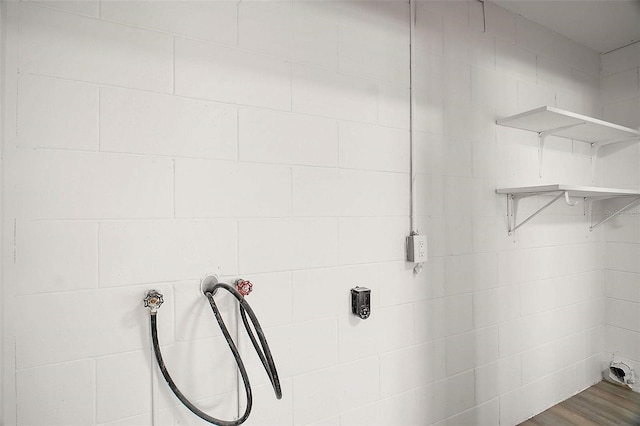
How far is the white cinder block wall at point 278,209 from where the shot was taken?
0.87 meters

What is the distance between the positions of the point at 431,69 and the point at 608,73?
5.19 feet

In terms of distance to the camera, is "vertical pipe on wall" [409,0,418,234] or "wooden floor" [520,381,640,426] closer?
"vertical pipe on wall" [409,0,418,234]

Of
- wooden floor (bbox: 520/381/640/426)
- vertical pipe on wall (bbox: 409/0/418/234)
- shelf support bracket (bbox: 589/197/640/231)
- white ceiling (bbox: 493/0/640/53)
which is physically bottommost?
wooden floor (bbox: 520/381/640/426)

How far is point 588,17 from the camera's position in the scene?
1.85m

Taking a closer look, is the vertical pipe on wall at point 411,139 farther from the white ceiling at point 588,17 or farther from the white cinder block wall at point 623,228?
the white cinder block wall at point 623,228

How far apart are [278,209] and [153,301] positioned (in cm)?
47

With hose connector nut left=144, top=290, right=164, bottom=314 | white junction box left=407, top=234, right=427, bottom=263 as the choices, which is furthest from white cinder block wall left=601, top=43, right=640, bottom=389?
hose connector nut left=144, top=290, right=164, bottom=314

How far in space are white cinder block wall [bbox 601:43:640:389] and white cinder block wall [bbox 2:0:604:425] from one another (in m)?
0.55

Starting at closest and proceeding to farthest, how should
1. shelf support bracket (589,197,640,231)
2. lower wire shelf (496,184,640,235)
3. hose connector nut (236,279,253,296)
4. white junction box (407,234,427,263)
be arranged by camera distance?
hose connector nut (236,279,253,296) < white junction box (407,234,427,263) < lower wire shelf (496,184,640,235) < shelf support bracket (589,197,640,231)

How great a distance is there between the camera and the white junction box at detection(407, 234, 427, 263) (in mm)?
1393

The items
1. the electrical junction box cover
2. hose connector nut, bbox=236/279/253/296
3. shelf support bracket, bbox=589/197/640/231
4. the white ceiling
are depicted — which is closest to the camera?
hose connector nut, bbox=236/279/253/296

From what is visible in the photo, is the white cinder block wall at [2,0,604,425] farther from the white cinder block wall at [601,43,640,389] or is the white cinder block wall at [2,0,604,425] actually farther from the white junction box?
the white cinder block wall at [601,43,640,389]

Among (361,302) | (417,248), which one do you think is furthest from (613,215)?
(361,302)

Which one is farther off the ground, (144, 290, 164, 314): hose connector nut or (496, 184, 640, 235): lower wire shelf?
(496, 184, 640, 235): lower wire shelf
